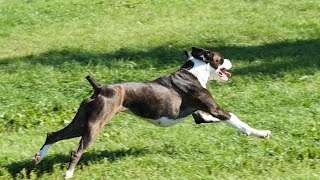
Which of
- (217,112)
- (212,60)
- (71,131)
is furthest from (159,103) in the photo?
(71,131)

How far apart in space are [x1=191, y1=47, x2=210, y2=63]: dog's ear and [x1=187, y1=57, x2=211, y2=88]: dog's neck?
4cm

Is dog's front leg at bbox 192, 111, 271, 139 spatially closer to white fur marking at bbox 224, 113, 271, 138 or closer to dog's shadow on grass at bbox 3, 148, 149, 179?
white fur marking at bbox 224, 113, 271, 138

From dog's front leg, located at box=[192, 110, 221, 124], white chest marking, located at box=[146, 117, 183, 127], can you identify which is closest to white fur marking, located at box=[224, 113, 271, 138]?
dog's front leg, located at box=[192, 110, 221, 124]

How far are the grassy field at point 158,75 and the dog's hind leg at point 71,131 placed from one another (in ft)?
0.61

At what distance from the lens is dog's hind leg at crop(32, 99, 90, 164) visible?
323 inches

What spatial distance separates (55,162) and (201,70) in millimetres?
2086

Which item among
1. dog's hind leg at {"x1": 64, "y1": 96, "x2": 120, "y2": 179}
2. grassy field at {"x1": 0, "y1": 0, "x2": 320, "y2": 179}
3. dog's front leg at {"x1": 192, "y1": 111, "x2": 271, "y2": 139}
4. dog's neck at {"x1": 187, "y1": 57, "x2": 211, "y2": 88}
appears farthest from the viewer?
dog's neck at {"x1": 187, "y1": 57, "x2": 211, "y2": 88}

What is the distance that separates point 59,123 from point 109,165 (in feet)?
7.25

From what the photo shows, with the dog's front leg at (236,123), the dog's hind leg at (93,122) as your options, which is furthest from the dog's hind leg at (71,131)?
the dog's front leg at (236,123)

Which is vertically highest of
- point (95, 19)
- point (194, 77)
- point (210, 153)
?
point (194, 77)

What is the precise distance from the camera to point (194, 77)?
8844 mm

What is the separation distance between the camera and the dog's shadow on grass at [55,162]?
823 centimetres

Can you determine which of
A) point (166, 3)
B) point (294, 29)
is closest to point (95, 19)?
point (166, 3)

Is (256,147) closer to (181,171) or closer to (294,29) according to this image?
(181,171)
